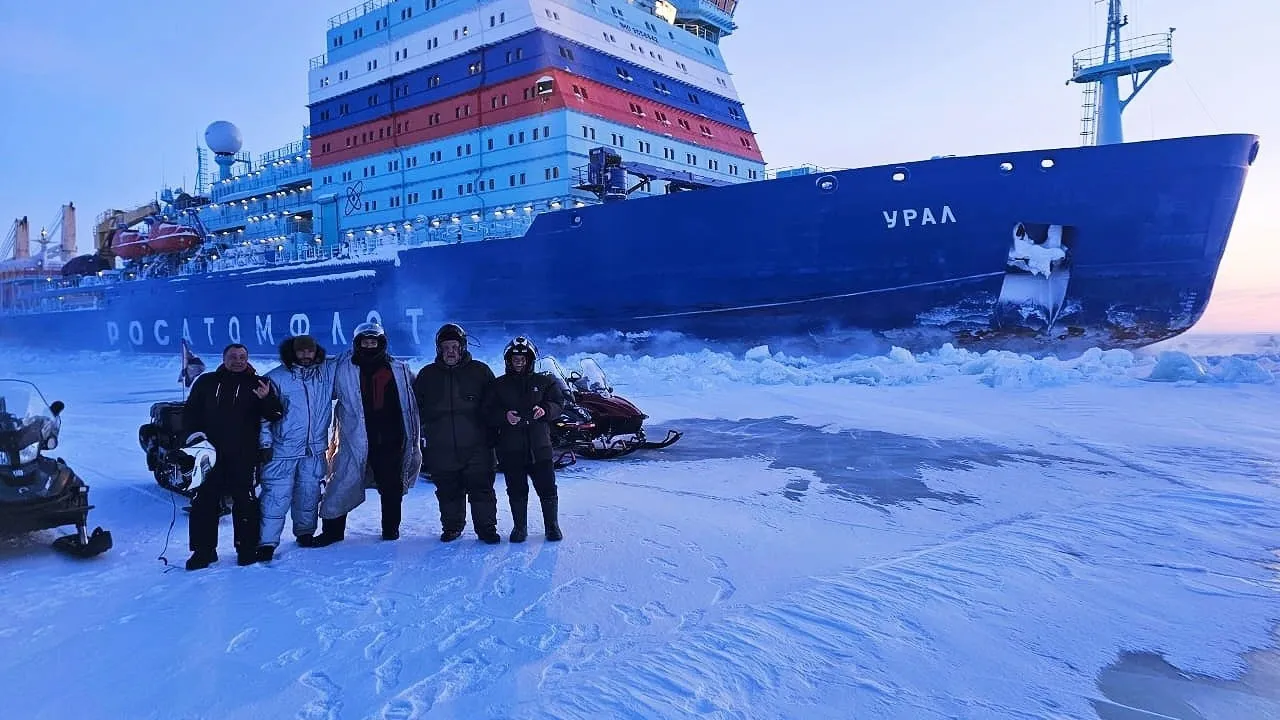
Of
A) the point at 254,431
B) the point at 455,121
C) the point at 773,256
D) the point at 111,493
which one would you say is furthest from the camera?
the point at 455,121

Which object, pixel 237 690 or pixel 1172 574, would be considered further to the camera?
pixel 1172 574

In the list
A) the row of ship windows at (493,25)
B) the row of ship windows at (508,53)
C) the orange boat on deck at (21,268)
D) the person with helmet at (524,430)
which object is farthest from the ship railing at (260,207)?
the person with helmet at (524,430)

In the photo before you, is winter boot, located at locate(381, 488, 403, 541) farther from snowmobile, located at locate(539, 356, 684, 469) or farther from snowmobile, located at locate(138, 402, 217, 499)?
snowmobile, located at locate(539, 356, 684, 469)

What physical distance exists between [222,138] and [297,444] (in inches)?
1143

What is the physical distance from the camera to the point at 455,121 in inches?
693

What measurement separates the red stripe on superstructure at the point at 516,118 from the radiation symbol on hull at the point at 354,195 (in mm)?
822

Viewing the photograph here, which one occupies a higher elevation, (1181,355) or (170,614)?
(1181,355)

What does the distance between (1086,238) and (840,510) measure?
9.37 metres

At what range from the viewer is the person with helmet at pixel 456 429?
3994 mm

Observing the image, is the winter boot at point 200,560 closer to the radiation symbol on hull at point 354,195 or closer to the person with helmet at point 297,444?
the person with helmet at point 297,444

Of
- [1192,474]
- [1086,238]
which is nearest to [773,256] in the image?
[1086,238]

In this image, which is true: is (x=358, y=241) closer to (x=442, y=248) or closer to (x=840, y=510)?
(x=442, y=248)

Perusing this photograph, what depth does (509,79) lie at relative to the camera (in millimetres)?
16703

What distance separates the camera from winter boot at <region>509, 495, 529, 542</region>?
3996mm
